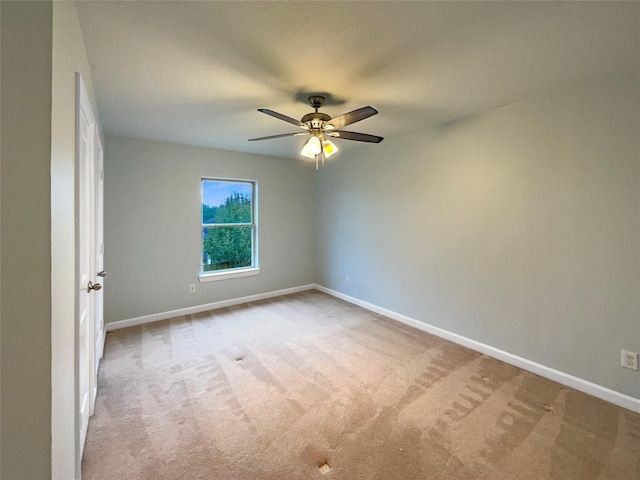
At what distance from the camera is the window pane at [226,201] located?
4.16 meters

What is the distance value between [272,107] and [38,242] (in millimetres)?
2090

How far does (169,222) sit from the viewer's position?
12.4 feet

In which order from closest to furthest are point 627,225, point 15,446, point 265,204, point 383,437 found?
1. point 15,446
2. point 383,437
3. point 627,225
4. point 265,204

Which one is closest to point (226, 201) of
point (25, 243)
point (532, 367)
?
point (25, 243)

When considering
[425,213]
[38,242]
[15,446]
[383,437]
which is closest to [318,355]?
[383,437]

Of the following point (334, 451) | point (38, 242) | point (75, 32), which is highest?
point (75, 32)

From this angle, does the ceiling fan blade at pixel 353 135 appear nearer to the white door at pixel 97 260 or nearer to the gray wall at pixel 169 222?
the white door at pixel 97 260

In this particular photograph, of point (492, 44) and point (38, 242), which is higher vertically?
point (492, 44)

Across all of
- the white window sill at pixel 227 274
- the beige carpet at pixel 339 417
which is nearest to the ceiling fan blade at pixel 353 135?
the beige carpet at pixel 339 417

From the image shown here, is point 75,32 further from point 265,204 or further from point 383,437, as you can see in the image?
point 265,204

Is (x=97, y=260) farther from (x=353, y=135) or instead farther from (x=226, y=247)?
(x=353, y=135)

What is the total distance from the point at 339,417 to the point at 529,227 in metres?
2.20

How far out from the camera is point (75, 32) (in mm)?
1371

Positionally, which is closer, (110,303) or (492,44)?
(492,44)
